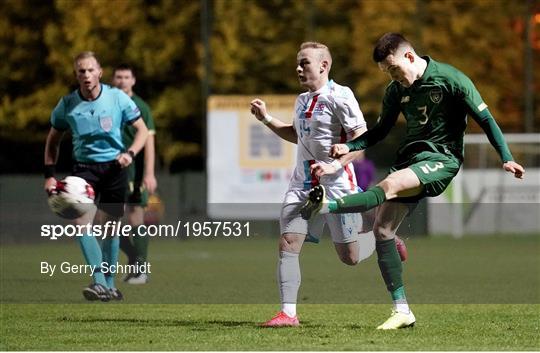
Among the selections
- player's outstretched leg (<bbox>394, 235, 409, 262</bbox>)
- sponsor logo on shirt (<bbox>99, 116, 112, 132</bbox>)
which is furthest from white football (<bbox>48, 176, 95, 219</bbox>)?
player's outstretched leg (<bbox>394, 235, 409, 262</bbox>)

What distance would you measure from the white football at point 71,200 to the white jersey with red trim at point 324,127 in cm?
241

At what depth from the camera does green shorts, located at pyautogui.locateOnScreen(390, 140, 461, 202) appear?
33.4 ft

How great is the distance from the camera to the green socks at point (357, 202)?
991 cm

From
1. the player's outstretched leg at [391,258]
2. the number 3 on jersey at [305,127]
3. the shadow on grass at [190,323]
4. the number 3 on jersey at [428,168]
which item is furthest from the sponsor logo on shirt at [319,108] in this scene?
the shadow on grass at [190,323]

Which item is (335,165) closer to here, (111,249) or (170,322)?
(170,322)

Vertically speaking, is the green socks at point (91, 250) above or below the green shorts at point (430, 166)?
below

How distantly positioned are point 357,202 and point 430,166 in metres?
0.64

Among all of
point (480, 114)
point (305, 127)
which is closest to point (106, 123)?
point (305, 127)

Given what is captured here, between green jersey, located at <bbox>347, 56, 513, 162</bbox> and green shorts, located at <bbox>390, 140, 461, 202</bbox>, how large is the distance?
0.19ft

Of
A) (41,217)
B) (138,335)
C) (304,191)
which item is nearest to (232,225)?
(304,191)

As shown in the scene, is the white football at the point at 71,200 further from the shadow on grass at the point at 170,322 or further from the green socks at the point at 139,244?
the shadow on grass at the point at 170,322

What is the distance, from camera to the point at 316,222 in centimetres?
1100

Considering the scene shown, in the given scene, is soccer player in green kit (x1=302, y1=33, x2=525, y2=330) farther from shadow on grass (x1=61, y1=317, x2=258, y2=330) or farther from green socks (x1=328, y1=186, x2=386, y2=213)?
shadow on grass (x1=61, y1=317, x2=258, y2=330)

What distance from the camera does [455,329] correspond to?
10625 mm
